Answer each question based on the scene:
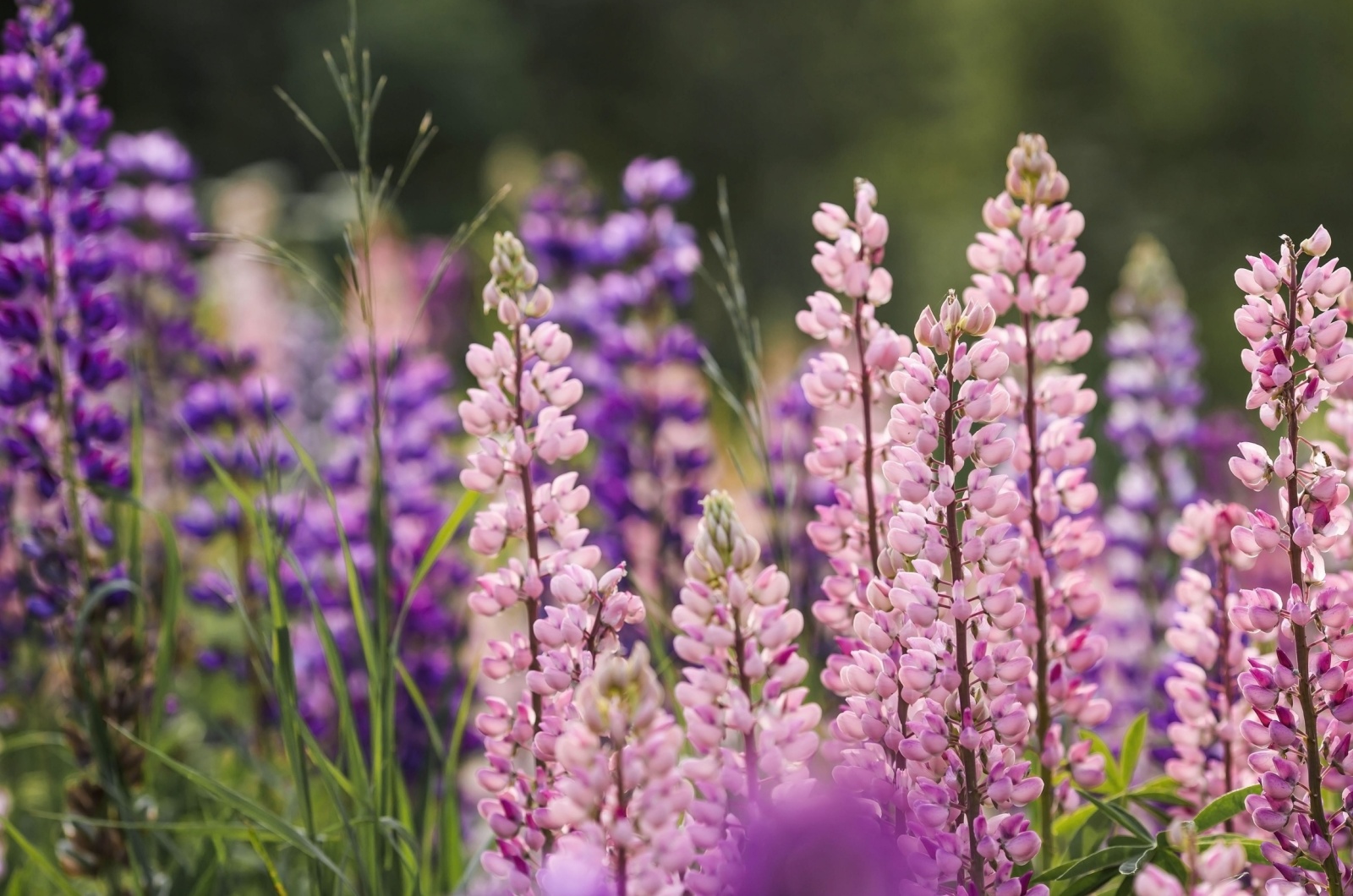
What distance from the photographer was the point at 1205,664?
1133 millimetres

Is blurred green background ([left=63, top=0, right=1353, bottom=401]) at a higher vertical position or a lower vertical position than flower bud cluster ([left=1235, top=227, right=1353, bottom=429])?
higher

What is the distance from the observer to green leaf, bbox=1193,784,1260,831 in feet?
3.18

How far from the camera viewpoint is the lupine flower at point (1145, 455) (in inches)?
91.4

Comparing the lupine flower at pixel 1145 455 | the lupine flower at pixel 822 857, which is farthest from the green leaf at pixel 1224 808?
the lupine flower at pixel 1145 455

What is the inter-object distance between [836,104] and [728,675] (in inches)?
585

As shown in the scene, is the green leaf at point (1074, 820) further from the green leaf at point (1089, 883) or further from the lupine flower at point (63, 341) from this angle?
the lupine flower at point (63, 341)

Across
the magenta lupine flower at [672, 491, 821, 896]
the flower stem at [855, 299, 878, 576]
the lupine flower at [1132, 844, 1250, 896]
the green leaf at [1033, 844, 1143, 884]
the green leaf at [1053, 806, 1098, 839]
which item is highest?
the flower stem at [855, 299, 878, 576]

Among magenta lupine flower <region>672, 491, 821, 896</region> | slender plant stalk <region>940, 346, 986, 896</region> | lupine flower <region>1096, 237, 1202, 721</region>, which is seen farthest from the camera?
lupine flower <region>1096, 237, 1202, 721</region>

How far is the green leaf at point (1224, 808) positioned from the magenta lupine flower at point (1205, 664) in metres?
0.11

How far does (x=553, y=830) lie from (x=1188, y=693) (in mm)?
586

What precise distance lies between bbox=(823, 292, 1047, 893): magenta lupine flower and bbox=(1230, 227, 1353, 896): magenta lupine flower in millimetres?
180

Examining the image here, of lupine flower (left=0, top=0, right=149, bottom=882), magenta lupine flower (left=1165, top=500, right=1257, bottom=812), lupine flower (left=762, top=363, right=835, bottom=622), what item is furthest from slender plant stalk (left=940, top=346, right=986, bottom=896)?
lupine flower (left=0, top=0, right=149, bottom=882)

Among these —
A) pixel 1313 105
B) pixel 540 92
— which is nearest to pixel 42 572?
pixel 1313 105

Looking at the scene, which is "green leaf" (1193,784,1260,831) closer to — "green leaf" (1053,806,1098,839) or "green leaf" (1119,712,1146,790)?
"green leaf" (1053,806,1098,839)
